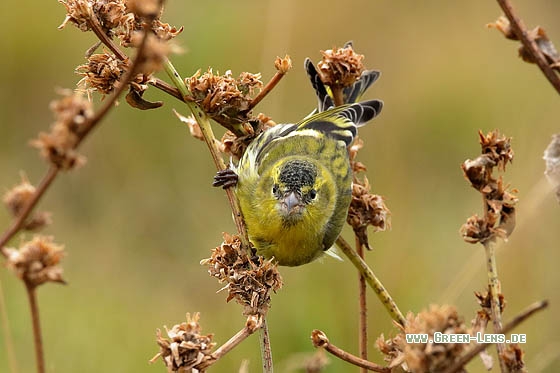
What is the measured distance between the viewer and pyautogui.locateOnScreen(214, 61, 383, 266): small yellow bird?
3.30 metres

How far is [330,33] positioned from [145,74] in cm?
519

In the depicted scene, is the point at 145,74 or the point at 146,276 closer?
the point at 145,74

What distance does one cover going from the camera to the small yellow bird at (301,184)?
3.30 meters

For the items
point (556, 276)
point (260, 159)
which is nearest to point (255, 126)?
point (260, 159)

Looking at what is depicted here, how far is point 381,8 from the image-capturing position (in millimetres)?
7488

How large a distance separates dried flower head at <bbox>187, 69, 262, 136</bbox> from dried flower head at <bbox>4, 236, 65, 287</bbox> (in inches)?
37.2

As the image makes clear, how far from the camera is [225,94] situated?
226cm

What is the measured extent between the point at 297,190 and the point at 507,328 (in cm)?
219

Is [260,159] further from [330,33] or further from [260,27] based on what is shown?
[330,33]

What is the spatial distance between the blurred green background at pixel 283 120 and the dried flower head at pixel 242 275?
1.60 m

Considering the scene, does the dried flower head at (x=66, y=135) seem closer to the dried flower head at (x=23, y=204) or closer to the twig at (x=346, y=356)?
the dried flower head at (x=23, y=204)

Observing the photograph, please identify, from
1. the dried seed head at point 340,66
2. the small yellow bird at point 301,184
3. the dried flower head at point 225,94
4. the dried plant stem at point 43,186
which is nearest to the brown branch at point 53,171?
the dried plant stem at point 43,186

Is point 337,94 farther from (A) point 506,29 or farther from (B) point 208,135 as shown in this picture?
(A) point 506,29

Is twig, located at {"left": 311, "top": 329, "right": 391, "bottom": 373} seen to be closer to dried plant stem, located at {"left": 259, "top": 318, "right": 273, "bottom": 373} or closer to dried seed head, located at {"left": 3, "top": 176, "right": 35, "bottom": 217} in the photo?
dried plant stem, located at {"left": 259, "top": 318, "right": 273, "bottom": 373}
